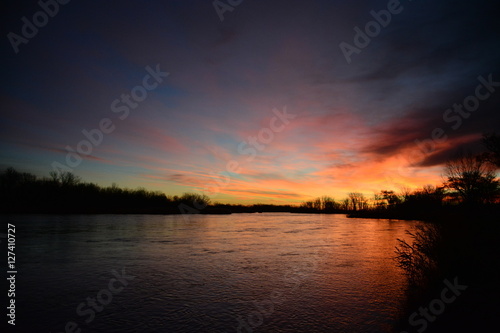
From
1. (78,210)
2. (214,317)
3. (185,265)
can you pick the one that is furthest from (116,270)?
(78,210)

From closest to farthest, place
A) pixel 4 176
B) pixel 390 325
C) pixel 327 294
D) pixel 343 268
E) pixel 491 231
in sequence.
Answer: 1. pixel 390 325
2. pixel 491 231
3. pixel 327 294
4. pixel 343 268
5. pixel 4 176

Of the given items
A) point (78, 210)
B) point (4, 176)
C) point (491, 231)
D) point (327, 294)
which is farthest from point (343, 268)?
point (4, 176)

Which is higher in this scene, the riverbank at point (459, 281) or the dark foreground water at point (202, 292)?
the riverbank at point (459, 281)

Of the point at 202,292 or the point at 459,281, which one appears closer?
the point at 459,281

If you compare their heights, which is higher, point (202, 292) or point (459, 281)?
point (459, 281)

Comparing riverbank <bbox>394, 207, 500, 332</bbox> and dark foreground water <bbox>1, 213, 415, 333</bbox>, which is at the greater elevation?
riverbank <bbox>394, 207, 500, 332</bbox>

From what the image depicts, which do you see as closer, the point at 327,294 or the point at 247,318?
the point at 247,318

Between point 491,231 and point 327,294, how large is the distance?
18.1ft

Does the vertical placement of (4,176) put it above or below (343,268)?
above

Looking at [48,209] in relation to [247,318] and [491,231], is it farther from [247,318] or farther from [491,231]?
[491,231]

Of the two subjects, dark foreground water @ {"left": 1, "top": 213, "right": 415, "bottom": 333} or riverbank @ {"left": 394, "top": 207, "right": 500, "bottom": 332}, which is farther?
dark foreground water @ {"left": 1, "top": 213, "right": 415, "bottom": 333}

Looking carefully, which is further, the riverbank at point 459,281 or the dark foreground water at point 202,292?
the dark foreground water at point 202,292

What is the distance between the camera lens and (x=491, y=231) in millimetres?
8273

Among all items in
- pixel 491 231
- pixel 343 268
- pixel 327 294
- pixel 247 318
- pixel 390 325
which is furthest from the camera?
pixel 343 268
